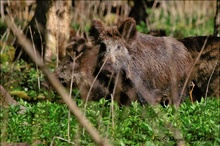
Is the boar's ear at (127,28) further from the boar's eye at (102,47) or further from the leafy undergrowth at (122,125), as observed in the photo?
the leafy undergrowth at (122,125)

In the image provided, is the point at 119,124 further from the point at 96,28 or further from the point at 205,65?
the point at 205,65

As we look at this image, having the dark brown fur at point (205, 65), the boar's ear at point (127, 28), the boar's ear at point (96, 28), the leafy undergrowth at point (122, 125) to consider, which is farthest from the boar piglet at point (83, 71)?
the leafy undergrowth at point (122, 125)

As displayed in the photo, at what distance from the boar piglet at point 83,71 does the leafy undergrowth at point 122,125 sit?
1.79 meters

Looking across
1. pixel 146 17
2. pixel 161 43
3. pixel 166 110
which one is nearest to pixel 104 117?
pixel 166 110

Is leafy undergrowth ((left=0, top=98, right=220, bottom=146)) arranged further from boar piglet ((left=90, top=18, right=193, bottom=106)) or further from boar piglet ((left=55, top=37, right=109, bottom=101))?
boar piglet ((left=55, top=37, right=109, bottom=101))

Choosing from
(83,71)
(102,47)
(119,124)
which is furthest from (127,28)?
(119,124)

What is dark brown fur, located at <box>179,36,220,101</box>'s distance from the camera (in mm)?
8188

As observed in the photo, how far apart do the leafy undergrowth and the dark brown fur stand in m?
1.89

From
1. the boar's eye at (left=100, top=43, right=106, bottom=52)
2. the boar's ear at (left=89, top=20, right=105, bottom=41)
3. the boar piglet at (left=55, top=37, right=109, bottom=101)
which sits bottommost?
the boar piglet at (left=55, top=37, right=109, bottom=101)

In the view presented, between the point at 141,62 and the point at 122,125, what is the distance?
2.44 metres

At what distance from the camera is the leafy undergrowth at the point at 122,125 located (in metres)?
5.04

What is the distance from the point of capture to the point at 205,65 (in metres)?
8.25

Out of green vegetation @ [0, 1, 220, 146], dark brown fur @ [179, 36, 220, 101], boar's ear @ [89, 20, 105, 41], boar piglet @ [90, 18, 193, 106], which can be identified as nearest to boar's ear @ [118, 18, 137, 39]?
boar piglet @ [90, 18, 193, 106]

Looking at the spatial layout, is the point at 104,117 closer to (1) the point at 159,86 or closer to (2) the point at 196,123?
(2) the point at 196,123
